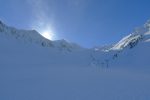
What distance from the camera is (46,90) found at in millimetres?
18594

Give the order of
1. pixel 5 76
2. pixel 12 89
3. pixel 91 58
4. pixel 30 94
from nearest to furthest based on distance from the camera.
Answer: pixel 30 94 → pixel 12 89 → pixel 5 76 → pixel 91 58

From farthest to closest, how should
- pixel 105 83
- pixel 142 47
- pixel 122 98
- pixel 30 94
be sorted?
1. pixel 142 47
2. pixel 105 83
3. pixel 30 94
4. pixel 122 98

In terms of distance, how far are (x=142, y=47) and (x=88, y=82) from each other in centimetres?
4290

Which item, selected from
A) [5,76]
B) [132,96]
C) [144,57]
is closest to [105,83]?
[132,96]

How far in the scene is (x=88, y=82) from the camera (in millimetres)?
22125

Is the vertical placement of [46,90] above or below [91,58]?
below

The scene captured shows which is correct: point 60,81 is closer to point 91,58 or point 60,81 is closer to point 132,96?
point 132,96

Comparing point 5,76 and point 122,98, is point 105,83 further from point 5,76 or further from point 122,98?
point 5,76

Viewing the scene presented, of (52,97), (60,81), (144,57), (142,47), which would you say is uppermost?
(142,47)

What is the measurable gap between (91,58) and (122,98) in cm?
5277

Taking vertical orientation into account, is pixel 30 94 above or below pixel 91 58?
below

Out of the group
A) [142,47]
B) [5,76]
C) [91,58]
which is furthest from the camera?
[91,58]

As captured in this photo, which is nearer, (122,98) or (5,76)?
Answer: (122,98)

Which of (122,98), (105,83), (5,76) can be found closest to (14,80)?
(5,76)
